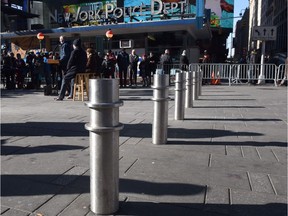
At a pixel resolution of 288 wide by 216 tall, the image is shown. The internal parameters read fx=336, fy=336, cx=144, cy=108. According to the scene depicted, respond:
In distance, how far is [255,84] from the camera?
61.6 feet

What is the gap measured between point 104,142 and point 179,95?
4.28 m

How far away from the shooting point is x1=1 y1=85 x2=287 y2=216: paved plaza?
3.13m

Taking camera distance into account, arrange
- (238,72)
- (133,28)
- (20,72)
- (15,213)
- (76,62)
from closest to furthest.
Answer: (15,213), (76,62), (20,72), (238,72), (133,28)

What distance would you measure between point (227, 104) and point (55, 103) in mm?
5269

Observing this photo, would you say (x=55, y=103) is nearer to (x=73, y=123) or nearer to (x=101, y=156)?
(x=73, y=123)

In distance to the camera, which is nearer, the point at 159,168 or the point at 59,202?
the point at 59,202

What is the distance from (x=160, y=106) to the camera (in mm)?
5094

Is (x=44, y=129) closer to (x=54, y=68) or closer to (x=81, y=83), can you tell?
(x=81, y=83)

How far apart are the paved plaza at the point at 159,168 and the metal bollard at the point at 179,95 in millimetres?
165

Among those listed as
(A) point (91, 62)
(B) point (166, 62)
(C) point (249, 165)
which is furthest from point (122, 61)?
(C) point (249, 165)

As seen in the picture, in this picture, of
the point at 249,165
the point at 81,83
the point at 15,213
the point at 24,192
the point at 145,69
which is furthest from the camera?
the point at 145,69

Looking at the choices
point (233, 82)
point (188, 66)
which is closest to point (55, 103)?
point (188, 66)

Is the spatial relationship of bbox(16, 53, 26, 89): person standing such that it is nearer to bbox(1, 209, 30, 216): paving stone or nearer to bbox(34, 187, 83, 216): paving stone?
bbox(34, 187, 83, 216): paving stone

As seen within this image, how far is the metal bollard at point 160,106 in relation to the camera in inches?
195
